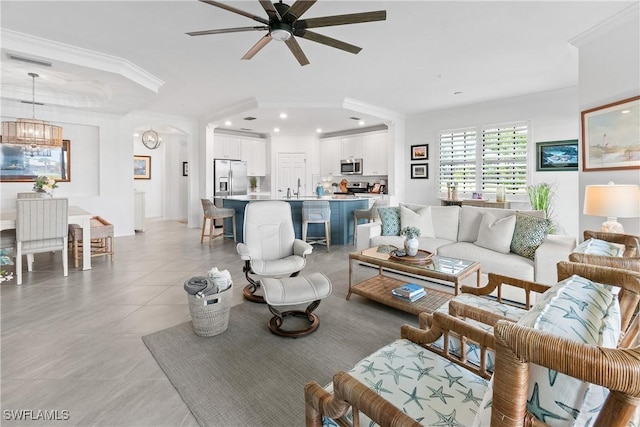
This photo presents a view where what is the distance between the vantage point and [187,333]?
8.36ft

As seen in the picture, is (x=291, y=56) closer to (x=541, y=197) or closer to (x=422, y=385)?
(x=422, y=385)

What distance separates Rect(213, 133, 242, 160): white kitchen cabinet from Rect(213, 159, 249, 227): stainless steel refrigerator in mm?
299

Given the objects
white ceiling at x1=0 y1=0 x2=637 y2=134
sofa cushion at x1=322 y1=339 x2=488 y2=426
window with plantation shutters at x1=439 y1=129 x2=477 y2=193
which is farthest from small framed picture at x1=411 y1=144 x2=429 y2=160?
sofa cushion at x1=322 y1=339 x2=488 y2=426

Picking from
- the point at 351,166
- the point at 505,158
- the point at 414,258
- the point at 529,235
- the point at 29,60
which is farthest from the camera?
the point at 351,166

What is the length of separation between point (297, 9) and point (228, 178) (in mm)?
6590

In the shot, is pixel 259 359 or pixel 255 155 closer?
pixel 259 359

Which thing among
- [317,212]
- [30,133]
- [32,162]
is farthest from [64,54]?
[317,212]

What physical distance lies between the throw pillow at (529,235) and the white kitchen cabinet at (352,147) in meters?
5.50

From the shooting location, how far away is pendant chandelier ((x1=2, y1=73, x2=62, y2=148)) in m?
4.16

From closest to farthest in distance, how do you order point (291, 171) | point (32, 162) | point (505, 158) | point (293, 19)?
point (293, 19) < point (32, 162) < point (505, 158) < point (291, 171)

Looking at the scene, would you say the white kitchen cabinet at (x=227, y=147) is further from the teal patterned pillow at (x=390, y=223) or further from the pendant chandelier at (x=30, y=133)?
the teal patterned pillow at (x=390, y=223)

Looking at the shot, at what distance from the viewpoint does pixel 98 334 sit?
2527 millimetres

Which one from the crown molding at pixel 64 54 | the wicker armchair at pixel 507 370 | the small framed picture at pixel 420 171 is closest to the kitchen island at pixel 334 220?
the small framed picture at pixel 420 171

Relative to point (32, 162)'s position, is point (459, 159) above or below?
above
